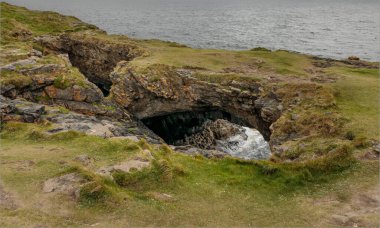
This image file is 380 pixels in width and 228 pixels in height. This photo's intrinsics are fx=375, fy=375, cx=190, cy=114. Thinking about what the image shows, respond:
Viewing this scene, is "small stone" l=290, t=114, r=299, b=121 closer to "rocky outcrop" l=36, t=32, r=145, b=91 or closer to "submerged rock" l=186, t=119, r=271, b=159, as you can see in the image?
"submerged rock" l=186, t=119, r=271, b=159

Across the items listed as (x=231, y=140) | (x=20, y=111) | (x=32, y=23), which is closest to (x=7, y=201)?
(x=20, y=111)

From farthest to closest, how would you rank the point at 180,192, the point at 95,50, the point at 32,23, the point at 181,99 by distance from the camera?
the point at 32,23
the point at 95,50
the point at 181,99
the point at 180,192

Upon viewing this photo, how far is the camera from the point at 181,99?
5059 cm

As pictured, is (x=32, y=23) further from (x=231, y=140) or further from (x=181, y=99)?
(x=231, y=140)

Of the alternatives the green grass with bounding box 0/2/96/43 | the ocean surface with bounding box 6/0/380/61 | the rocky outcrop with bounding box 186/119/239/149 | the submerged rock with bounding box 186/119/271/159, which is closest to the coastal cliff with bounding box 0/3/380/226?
the rocky outcrop with bounding box 186/119/239/149

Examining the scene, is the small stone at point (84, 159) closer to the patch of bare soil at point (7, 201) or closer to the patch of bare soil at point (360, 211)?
the patch of bare soil at point (7, 201)

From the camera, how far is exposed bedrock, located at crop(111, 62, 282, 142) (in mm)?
45781

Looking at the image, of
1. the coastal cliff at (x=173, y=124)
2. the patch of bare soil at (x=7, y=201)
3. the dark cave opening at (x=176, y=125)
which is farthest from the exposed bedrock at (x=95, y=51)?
the patch of bare soil at (x=7, y=201)

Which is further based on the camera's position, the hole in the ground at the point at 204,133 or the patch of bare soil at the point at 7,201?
the hole in the ground at the point at 204,133

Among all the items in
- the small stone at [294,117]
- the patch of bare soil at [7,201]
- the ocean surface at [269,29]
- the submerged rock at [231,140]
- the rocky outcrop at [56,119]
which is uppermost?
the ocean surface at [269,29]

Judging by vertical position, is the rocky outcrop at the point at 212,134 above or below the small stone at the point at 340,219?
below

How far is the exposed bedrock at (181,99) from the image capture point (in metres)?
45.8

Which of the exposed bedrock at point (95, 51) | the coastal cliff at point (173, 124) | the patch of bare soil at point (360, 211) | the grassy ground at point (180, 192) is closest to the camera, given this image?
the patch of bare soil at point (360, 211)

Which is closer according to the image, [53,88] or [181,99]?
[53,88]
